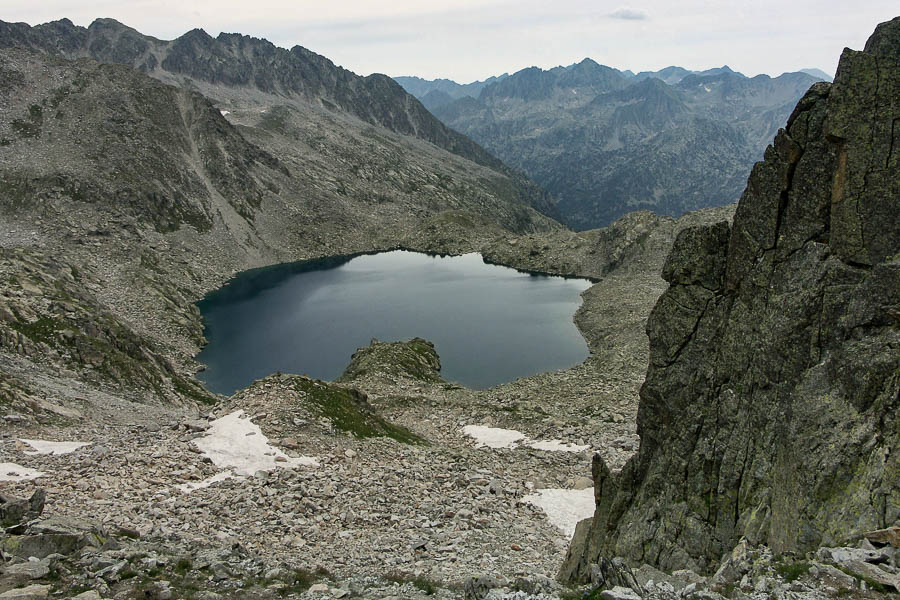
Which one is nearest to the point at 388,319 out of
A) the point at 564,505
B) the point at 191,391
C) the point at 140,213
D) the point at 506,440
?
the point at 191,391

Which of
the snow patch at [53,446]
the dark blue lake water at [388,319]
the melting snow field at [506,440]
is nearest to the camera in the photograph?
the snow patch at [53,446]

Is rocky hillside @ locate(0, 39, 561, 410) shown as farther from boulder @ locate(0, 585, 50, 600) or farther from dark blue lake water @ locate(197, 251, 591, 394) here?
boulder @ locate(0, 585, 50, 600)

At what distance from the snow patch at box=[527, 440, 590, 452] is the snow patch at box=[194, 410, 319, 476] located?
13.4 m

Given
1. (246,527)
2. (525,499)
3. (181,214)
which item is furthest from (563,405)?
(181,214)

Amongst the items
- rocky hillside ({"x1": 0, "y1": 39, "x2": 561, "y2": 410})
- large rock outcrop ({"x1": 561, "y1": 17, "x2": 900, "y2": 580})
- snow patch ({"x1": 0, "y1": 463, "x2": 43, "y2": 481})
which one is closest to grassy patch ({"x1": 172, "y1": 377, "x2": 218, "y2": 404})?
rocky hillside ({"x1": 0, "y1": 39, "x2": 561, "y2": 410})

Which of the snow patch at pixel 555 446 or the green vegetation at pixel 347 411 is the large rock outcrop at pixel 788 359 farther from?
the green vegetation at pixel 347 411

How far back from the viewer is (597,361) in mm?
62875

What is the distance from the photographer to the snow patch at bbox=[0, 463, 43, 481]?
2214 cm

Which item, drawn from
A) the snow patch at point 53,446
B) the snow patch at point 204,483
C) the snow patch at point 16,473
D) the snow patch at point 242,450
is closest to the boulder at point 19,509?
the snow patch at point 16,473

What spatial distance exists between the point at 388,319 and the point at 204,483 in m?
63.9

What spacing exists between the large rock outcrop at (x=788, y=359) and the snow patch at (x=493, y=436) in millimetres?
16896

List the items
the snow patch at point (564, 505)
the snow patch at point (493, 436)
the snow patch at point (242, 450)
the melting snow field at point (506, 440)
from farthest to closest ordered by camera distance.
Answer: the snow patch at point (493, 436) → the melting snow field at point (506, 440) → the snow patch at point (242, 450) → the snow patch at point (564, 505)

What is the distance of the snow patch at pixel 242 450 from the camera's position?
1039 inches

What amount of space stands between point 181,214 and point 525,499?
106 metres
